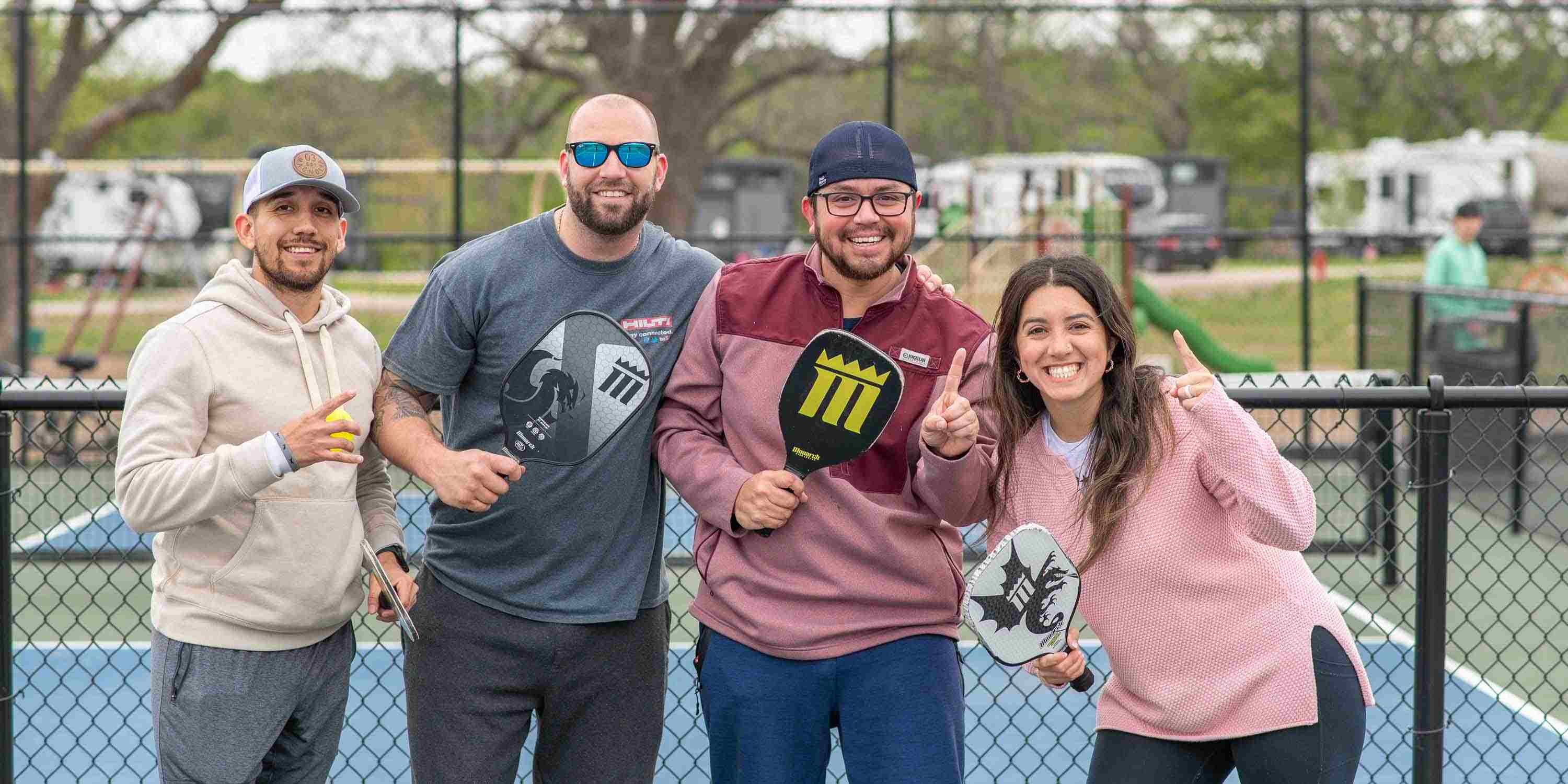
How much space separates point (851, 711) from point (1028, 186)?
15.1 meters

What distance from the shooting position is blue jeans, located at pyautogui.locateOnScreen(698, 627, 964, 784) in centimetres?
328

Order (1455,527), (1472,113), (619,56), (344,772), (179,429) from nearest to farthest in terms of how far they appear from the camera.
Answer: (179,429)
(344,772)
(1455,527)
(619,56)
(1472,113)

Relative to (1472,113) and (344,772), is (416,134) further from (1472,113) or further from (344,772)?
(1472,113)

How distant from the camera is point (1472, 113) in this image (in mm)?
41531

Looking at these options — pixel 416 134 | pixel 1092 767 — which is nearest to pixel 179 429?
pixel 1092 767

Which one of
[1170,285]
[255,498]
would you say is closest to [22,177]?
[255,498]

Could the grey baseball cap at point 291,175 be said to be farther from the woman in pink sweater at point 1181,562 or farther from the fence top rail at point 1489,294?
the fence top rail at point 1489,294

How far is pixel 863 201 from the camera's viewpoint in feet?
10.7

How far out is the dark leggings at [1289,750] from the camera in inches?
124

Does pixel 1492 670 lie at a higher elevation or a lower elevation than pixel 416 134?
lower

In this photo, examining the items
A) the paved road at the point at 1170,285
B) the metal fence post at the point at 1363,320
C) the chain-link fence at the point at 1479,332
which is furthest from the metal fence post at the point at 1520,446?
the paved road at the point at 1170,285

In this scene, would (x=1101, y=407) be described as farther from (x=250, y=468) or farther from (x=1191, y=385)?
(x=250, y=468)

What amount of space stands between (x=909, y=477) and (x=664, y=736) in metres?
3.10

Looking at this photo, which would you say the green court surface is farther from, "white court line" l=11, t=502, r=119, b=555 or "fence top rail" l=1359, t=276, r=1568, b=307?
"fence top rail" l=1359, t=276, r=1568, b=307
